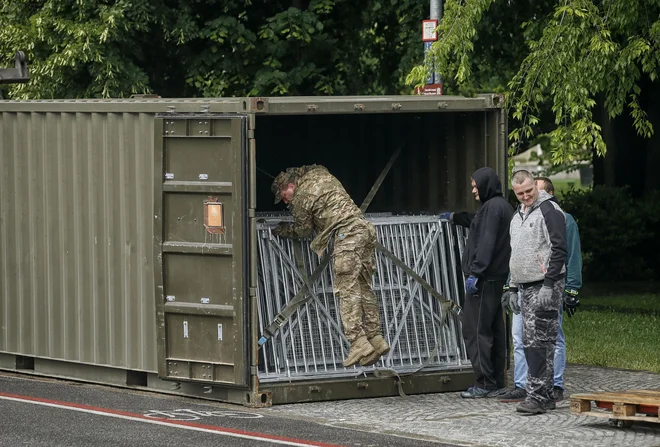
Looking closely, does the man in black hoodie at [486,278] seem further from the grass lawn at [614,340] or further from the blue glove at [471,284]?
the grass lawn at [614,340]

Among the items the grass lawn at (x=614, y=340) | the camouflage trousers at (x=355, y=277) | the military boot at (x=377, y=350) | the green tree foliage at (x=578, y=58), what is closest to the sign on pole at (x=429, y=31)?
the green tree foliage at (x=578, y=58)

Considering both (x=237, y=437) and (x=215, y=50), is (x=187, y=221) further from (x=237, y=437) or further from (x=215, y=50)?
(x=215, y=50)

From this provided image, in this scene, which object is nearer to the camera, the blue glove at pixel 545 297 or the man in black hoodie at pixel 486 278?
the blue glove at pixel 545 297

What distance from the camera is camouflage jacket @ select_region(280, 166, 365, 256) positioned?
11867 mm

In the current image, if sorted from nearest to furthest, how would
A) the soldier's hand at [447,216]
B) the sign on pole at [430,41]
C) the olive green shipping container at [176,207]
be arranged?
1. the olive green shipping container at [176,207]
2. the soldier's hand at [447,216]
3. the sign on pole at [430,41]

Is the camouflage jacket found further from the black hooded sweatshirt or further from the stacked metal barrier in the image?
the black hooded sweatshirt

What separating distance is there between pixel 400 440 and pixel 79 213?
4277 millimetres

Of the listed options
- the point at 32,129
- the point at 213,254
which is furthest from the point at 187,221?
the point at 32,129

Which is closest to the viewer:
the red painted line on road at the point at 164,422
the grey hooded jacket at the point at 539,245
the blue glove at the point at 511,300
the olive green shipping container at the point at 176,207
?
the red painted line on road at the point at 164,422

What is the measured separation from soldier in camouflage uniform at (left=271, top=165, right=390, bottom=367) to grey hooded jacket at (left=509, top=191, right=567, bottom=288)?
52.7 inches

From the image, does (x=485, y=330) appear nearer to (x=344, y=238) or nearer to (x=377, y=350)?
(x=377, y=350)

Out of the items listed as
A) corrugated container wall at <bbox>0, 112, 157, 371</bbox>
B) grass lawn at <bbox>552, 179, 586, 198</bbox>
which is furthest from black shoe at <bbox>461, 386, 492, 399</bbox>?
grass lawn at <bbox>552, 179, 586, 198</bbox>

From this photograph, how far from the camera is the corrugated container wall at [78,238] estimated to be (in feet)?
40.1

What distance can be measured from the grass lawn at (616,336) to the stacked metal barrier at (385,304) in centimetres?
202
